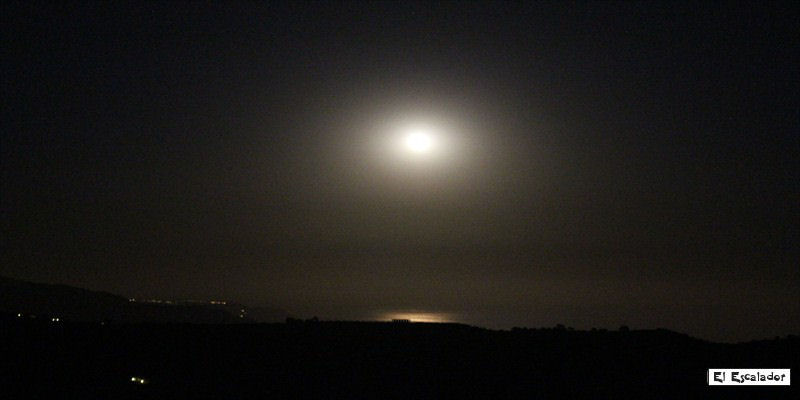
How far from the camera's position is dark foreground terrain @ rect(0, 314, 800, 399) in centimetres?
2698

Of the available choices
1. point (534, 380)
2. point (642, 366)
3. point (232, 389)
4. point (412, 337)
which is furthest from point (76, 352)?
point (642, 366)

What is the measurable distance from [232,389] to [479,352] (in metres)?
13.0

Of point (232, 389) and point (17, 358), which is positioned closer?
point (232, 389)

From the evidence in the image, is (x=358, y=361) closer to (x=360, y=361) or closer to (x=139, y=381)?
(x=360, y=361)

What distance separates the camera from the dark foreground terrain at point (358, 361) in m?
27.0

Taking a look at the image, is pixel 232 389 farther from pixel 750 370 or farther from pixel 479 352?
pixel 750 370

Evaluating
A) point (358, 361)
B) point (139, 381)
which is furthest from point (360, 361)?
point (139, 381)

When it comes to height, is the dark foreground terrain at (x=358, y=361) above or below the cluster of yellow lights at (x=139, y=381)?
above

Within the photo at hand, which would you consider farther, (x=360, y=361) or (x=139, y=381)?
(x=360, y=361)

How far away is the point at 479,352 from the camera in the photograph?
33.0 m

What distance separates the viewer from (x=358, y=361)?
103 feet

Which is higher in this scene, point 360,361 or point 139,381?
point 360,361

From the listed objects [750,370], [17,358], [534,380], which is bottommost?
[17,358]

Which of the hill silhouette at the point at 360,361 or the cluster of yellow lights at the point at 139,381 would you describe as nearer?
the cluster of yellow lights at the point at 139,381
